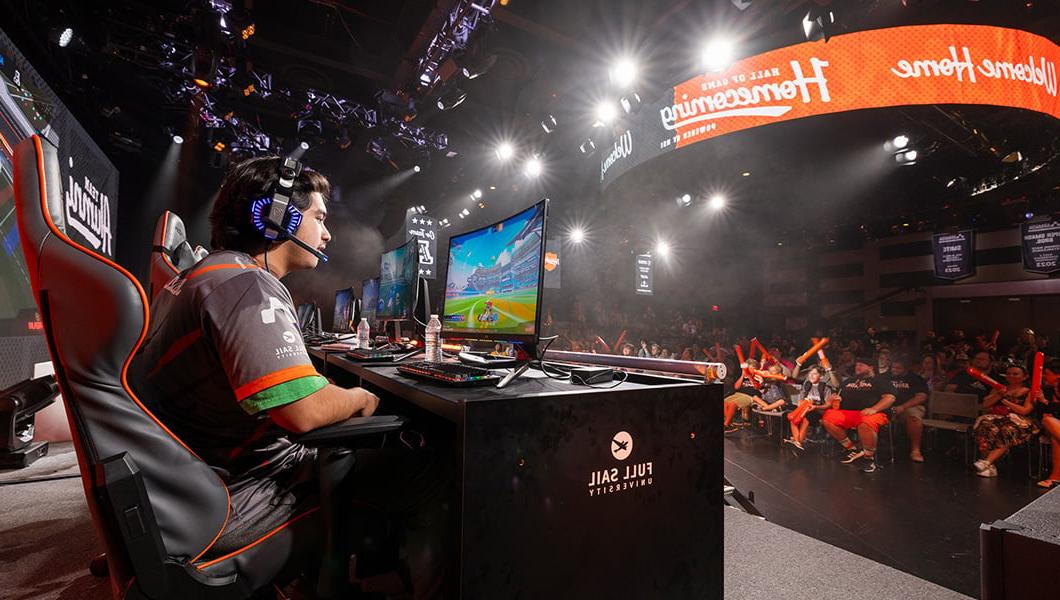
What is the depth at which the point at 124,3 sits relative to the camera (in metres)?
4.38

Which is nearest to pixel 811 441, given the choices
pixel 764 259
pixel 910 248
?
pixel 910 248

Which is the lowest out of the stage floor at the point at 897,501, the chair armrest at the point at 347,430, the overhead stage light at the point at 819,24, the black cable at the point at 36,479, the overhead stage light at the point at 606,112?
the stage floor at the point at 897,501

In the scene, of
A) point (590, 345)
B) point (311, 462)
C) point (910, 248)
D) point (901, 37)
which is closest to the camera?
point (311, 462)

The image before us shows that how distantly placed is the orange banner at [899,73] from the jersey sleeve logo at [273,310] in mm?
4430

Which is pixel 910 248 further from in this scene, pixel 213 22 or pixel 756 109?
pixel 213 22

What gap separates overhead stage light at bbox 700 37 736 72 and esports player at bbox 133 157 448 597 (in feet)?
15.4

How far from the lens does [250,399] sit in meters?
0.98

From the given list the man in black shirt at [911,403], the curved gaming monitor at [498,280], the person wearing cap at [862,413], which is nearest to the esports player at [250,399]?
the curved gaming monitor at [498,280]

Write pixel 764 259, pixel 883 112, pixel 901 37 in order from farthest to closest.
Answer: pixel 764 259 < pixel 883 112 < pixel 901 37

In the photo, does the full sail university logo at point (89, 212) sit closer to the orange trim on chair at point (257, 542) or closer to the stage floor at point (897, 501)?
the orange trim on chair at point (257, 542)

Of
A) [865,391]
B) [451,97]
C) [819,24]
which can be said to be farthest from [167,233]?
[865,391]

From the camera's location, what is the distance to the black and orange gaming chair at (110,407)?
2.41 feet

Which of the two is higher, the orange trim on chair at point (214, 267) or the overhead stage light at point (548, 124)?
the overhead stage light at point (548, 124)

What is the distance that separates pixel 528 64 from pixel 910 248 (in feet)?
44.8
